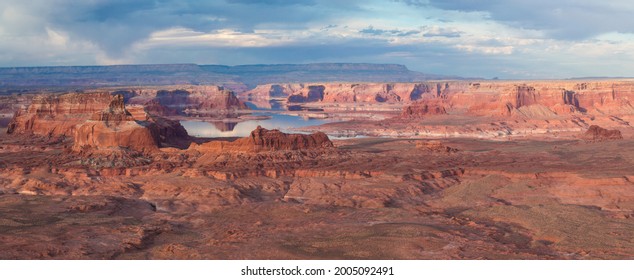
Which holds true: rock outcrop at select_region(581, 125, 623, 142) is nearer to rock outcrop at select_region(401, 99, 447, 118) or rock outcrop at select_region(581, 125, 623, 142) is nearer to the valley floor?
the valley floor

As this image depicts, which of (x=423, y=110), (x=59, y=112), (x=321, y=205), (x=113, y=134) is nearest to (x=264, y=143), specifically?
(x=113, y=134)

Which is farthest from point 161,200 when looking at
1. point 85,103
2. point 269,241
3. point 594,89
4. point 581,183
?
point 594,89

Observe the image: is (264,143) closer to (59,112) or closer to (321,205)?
(321,205)

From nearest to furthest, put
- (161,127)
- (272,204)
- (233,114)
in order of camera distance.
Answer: (272,204) → (161,127) → (233,114)

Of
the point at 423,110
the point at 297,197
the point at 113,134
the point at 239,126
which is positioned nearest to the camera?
the point at 297,197

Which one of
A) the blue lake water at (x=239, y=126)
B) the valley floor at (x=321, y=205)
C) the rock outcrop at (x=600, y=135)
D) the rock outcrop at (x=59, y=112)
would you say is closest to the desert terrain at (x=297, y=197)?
the valley floor at (x=321, y=205)

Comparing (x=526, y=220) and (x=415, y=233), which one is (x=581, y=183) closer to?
(x=526, y=220)

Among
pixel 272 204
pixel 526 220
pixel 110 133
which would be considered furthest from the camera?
pixel 110 133
